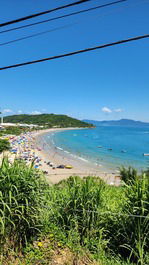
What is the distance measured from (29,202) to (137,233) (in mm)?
1708

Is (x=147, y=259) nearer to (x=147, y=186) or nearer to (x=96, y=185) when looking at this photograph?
(x=147, y=186)

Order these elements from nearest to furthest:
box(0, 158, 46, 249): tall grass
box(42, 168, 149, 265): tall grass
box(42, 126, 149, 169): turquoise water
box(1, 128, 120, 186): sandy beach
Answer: box(0, 158, 46, 249): tall grass
box(42, 168, 149, 265): tall grass
box(1, 128, 120, 186): sandy beach
box(42, 126, 149, 169): turquoise water

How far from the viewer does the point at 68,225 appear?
8.64ft

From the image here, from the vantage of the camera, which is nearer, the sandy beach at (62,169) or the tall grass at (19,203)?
the tall grass at (19,203)

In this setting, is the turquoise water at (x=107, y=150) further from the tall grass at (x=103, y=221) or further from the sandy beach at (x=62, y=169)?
the tall grass at (x=103, y=221)

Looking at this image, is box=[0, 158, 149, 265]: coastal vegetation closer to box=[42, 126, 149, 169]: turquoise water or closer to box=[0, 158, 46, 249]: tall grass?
box=[0, 158, 46, 249]: tall grass

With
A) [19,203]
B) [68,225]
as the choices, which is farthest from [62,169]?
[19,203]

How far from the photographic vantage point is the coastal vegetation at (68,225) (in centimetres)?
212

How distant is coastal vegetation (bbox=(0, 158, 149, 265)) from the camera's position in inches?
83.4

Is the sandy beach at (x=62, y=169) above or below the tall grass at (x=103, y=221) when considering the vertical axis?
below

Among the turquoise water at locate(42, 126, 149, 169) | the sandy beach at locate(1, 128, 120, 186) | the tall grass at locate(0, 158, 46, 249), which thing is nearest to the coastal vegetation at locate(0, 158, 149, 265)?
the tall grass at locate(0, 158, 46, 249)

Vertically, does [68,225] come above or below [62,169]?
above

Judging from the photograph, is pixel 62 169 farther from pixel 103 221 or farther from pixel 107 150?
pixel 103 221

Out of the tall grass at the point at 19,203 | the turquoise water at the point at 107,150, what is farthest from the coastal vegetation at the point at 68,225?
the turquoise water at the point at 107,150
